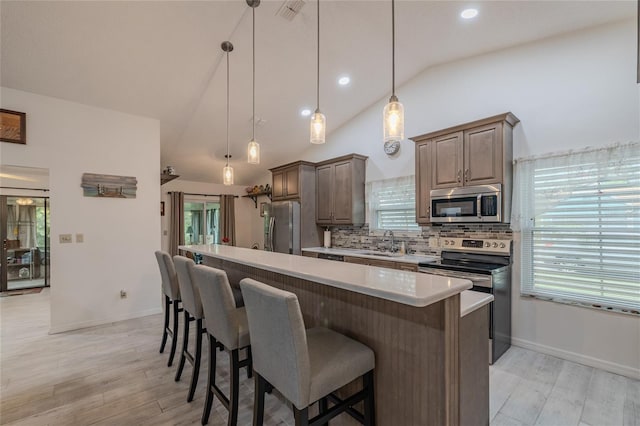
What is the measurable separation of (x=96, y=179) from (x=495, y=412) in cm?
488

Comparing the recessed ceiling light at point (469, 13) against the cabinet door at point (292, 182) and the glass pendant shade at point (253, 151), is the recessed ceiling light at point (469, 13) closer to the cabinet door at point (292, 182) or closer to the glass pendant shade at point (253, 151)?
the glass pendant shade at point (253, 151)

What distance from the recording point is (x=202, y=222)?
278 inches

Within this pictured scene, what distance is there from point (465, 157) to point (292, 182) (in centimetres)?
290

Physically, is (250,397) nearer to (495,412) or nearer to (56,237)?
(495,412)

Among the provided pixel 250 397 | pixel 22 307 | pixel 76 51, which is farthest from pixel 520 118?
pixel 22 307

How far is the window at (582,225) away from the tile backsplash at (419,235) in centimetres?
26

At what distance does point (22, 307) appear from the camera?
4527 millimetres

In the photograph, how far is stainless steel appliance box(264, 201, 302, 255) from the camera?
4910mm

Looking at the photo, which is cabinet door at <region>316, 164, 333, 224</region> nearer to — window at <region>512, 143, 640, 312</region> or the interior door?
window at <region>512, 143, 640, 312</region>

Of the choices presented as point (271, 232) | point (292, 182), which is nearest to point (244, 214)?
point (271, 232)

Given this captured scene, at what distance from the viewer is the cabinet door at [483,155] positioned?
2.99 meters

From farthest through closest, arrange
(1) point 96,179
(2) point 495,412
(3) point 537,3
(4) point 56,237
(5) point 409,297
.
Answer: (1) point 96,179 → (4) point 56,237 → (3) point 537,3 → (2) point 495,412 → (5) point 409,297

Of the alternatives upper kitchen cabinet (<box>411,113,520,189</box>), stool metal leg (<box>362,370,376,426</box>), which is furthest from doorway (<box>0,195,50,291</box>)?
upper kitchen cabinet (<box>411,113,520,189</box>)

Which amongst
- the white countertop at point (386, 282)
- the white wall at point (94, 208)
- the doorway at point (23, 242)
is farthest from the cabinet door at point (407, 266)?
the doorway at point (23, 242)
